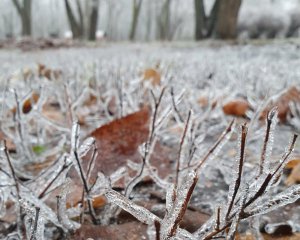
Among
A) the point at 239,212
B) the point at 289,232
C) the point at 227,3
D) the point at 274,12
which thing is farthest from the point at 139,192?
the point at 274,12

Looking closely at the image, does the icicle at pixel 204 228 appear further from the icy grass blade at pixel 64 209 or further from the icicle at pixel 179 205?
the icy grass blade at pixel 64 209

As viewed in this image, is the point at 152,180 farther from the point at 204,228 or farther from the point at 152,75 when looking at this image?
the point at 152,75

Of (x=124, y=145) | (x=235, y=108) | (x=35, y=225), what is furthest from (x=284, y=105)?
(x=35, y=225)

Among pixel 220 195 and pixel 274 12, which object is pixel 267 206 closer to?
pixel 220 195

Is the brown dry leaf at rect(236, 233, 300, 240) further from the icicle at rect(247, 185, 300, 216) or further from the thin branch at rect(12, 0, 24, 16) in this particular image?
the thin branch at rect(12, 0, 24, 16)

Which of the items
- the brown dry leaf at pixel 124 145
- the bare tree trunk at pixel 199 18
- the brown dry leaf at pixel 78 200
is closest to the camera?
the brown dry leaf at pixel 78 200

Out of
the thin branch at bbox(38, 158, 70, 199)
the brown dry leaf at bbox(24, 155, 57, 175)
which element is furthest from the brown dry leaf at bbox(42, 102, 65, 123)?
the thin branch at bbox(38, 158, 70, 199)

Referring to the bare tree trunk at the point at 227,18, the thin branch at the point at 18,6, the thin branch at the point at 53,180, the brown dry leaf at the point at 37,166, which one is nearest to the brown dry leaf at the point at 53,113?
the brown dry leaf at the point at 37,166
